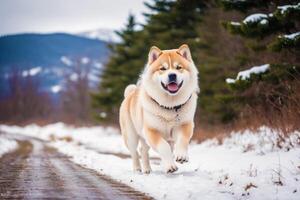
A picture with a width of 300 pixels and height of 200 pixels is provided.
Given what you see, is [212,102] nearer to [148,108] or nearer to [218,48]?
[218,48]

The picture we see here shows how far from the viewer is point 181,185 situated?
6.09 m

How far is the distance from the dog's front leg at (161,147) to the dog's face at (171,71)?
732 mm

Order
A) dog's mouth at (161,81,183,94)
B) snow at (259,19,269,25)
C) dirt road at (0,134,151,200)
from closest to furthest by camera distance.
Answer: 1. dirt road at (0,134,151,200)
2. dog's mouth at (161,81,183,94)
3. snow at (259,19,269,25)

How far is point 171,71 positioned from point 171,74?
2.8 inches

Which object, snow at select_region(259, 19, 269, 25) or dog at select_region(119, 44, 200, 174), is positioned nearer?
dog at select_region(119, 44, 200, 174)

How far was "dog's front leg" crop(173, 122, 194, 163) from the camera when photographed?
7.13 metres

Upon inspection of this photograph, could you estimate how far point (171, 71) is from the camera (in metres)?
7.34

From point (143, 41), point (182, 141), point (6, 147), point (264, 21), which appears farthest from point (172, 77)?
point (143, 41)

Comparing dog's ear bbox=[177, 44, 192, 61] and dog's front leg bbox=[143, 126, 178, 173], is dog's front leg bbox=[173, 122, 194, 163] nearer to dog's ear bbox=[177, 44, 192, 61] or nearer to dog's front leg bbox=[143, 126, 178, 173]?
dog's front leg bbox=[143, 126, 178, 173]

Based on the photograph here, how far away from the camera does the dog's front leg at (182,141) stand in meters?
7.13

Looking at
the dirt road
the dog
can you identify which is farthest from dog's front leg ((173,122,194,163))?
the dirt road

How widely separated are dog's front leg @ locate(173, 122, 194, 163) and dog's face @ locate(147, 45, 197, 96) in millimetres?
606

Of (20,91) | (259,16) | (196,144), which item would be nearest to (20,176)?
(259,16)

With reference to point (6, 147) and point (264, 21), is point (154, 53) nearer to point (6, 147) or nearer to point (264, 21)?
point (264, 21)
